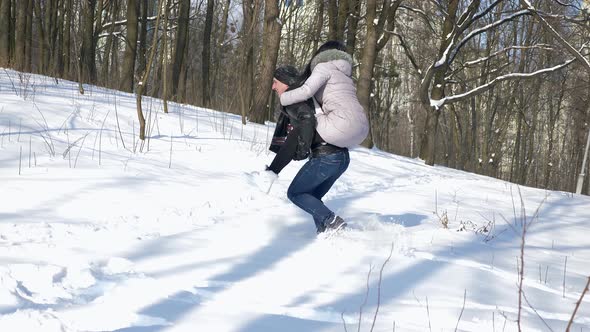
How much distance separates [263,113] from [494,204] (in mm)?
6676

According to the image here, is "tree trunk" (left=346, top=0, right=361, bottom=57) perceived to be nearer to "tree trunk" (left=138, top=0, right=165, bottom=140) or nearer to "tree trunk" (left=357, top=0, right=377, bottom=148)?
"tree trunk" (left=357, top=0, right=377, bottom=148)

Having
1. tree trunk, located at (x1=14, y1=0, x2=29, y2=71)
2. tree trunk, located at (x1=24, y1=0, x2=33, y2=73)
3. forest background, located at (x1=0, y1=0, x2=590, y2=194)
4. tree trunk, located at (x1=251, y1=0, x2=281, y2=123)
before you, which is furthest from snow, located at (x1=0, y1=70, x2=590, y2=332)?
tree trunk, located at (x1=24, y1=0, x2=33, y2=73)

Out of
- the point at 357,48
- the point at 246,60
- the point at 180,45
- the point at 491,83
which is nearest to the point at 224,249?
the point at 491,83

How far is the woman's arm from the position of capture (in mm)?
3922

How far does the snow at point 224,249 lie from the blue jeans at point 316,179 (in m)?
0.23

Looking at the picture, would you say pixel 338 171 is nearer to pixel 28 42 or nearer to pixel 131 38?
pixel 131 38

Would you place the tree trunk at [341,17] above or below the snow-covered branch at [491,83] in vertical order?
above

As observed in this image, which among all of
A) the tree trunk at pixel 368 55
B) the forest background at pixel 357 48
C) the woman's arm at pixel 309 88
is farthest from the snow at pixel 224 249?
the tree trunk at pixel 368 55

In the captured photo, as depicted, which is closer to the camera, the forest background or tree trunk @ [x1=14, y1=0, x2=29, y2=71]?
the forest background

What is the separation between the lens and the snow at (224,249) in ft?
8.11

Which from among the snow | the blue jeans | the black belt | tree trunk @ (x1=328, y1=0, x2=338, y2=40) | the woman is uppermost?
tree trunk @ (x1=328, y1=0, x2=338, y2=40)

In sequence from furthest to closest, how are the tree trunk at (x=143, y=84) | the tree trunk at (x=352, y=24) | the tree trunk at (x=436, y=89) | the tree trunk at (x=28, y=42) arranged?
the tree trunk at (x=352, y=24) < the tree trunk at (x=436, y=89) < the tree trunk at (x=28, y=42) < the tree trunk at (x=143, y=84)

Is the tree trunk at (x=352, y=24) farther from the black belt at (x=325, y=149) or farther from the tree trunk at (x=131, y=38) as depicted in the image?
the black belt at (x=325, y=149)

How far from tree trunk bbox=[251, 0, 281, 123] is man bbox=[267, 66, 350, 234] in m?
8.49
